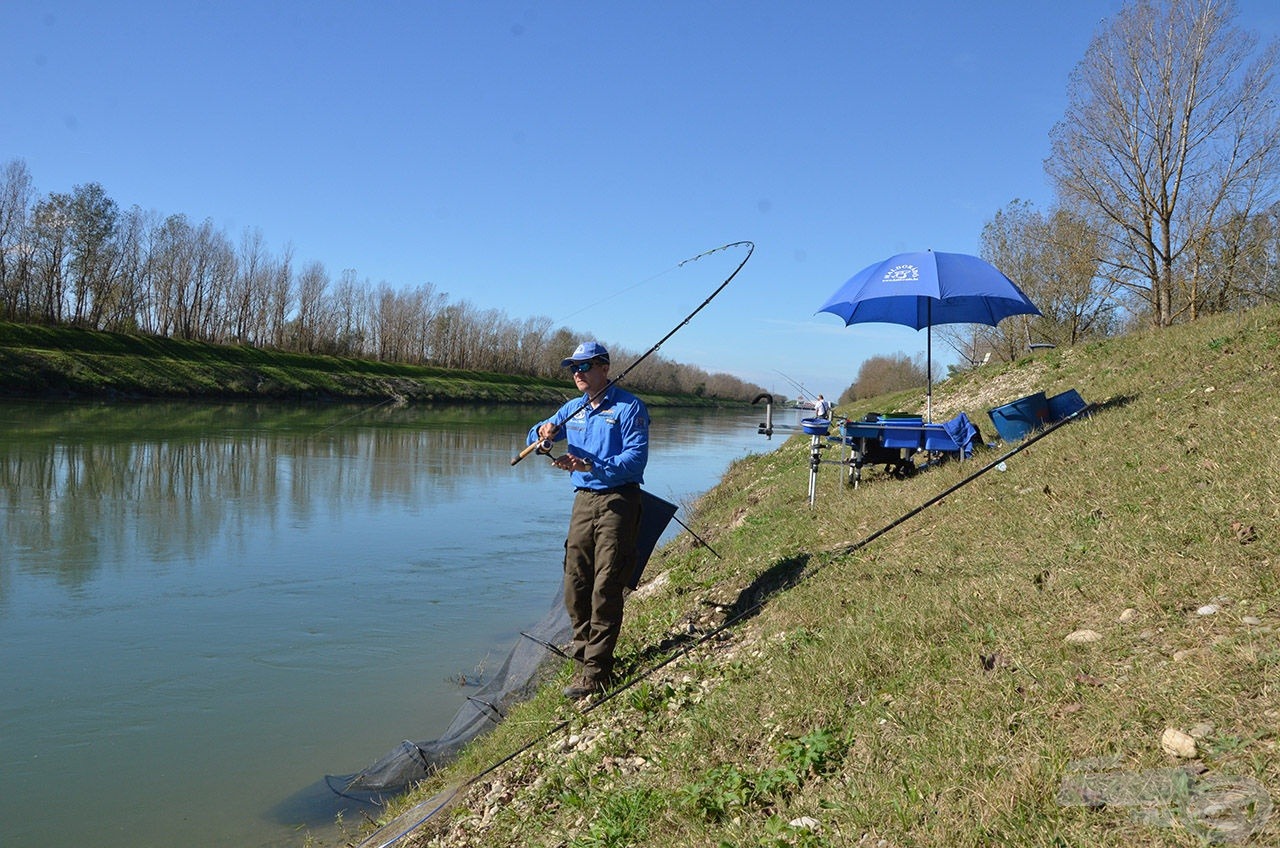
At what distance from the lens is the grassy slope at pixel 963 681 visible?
3088 mm

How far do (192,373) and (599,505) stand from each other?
5343 cm

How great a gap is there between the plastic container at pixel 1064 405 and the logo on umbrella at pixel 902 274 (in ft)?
6.77

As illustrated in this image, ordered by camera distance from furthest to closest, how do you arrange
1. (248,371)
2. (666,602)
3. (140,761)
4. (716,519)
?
(248,371), (716,519), (666,602), (140,761)

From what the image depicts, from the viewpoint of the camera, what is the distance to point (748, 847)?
3322 millimetres

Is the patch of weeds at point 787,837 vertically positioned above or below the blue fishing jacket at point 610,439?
below

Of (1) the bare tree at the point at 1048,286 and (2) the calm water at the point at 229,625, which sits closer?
(2) the calm water at the point at 229,625

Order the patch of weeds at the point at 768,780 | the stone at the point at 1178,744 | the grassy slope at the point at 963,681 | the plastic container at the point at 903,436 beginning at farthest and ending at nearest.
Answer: the plastic container at the point at 903,436, the patch of weeds at the point at 768,780, the grassy slope at the point at 963,681, the stone at the point at 1178,744

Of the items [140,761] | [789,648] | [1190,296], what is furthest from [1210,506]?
[1190,296]

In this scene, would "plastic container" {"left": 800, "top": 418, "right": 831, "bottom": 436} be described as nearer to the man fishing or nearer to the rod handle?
the man fishing

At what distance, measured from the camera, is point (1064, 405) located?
10172 millimetres

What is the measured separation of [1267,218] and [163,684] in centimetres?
2642

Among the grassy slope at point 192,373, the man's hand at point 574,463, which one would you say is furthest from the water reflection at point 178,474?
the man's hand at point 574,463

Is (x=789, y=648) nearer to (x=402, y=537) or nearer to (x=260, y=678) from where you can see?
(x=260, y=678)

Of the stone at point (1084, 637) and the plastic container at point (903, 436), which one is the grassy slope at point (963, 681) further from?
the plastic container at point (903, 436)
